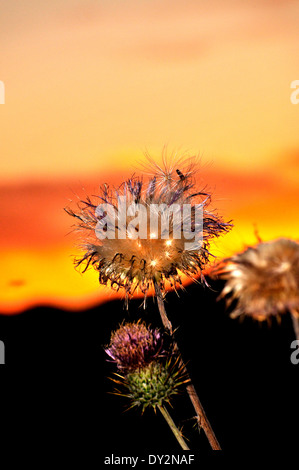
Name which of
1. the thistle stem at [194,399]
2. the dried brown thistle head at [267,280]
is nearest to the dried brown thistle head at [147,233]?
the thistle stem at [194,399]

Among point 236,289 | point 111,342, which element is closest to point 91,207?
point 111,342

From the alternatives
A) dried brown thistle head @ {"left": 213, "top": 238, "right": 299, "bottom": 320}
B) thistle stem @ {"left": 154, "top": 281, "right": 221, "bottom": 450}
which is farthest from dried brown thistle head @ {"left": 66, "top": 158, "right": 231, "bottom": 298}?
dried brown thistle head @ {"left": 213, "top": 238, "right": 299, "bottom": 320}

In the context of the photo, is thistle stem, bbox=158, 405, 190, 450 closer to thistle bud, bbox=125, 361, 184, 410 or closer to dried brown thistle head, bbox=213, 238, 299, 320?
thistle bud, bbox=125, 361, 184, 410

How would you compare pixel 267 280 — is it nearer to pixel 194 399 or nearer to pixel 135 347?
pixel 135 347

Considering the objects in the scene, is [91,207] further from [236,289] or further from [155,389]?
[236,289]

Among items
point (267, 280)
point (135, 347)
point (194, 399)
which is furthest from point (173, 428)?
point (267, 280)
